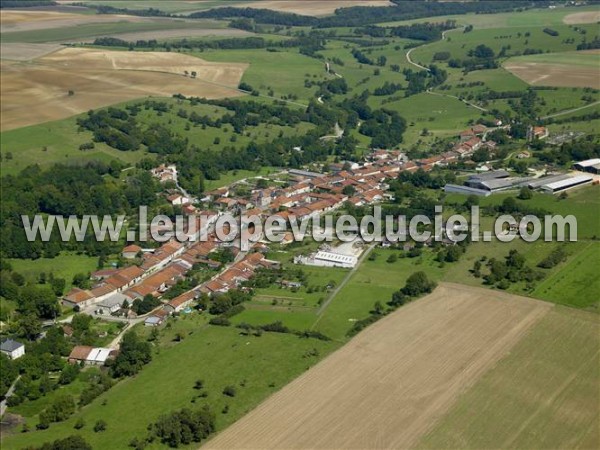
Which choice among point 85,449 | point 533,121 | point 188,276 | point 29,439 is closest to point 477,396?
point 85,449

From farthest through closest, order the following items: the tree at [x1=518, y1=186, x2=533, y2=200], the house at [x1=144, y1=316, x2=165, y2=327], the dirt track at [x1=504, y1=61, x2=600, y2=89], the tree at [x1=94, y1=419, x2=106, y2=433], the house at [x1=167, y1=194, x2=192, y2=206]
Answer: the dirt track at [x1=504, y1=61, x2=600, y2=89] → the house at [x1=167, y1=194, x2=192, y2=206] → the tree at [x1=518, y1=186, x2=533, y2=200] → the house at [x1=144, y1=316, x2=165, y2=327] → the tree at [x1=94, y1=419, x2=106, y2=433]

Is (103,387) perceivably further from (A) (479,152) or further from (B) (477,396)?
(A) (479,152)

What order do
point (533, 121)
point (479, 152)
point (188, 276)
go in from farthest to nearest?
1. point (533, 121)
2. point (479, 152)
3. point (188, 276)

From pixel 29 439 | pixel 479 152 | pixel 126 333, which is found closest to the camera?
pixel 29 439

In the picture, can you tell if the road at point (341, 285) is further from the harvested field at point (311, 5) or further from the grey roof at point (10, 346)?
the harvested field at point (311, 5)

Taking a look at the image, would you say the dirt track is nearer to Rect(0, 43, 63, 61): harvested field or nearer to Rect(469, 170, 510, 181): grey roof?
Rect(469, 170, 510, 181): grey roof

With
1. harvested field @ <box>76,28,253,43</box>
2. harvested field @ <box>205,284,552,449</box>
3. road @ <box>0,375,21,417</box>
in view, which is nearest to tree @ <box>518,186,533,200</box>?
harvested field @ <box>205,284,552,449</box>
